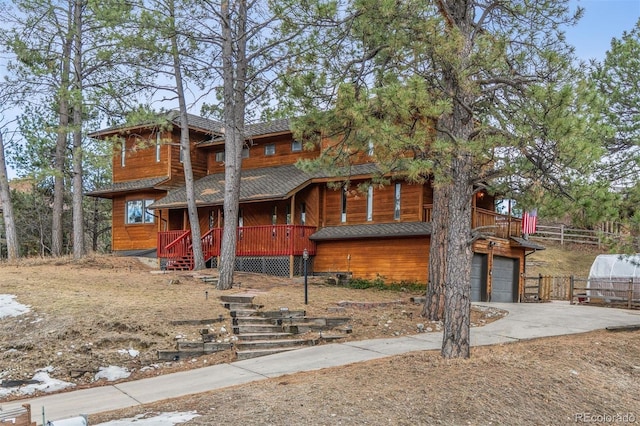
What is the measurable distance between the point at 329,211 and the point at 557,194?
13.8 metres

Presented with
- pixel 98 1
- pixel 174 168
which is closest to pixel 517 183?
pixel 98 1

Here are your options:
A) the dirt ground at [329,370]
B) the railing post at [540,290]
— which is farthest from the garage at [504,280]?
the dirt ground at [329,370]

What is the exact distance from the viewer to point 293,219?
2033 centimetres

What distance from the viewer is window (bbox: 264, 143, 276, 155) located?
23844 millimetres

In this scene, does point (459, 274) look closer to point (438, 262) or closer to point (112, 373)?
point (112, 373)

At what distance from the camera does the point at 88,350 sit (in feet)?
30.7

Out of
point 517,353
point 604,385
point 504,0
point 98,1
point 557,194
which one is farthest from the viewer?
point 98,1

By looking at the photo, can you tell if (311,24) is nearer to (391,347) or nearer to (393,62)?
(393,62)

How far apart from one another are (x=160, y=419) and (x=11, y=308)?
7.31 metres

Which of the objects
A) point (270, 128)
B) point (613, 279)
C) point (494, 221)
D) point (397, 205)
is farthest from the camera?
point (270, 128)

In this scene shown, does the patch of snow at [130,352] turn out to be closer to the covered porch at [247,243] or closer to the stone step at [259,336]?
the stone step at [259,336]

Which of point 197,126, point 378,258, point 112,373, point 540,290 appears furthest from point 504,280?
point 112,373

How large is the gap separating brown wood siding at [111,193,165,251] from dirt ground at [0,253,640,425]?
9334 millimetres

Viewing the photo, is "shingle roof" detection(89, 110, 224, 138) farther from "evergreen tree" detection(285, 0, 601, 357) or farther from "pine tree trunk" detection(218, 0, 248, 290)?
"evergreen tree" detection(285, 0, 601, 357)
